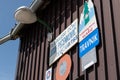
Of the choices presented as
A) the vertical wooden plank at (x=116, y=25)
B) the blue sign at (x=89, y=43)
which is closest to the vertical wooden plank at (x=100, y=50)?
the blue sign at (x=89, y=43)

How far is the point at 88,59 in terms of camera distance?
5629 mm

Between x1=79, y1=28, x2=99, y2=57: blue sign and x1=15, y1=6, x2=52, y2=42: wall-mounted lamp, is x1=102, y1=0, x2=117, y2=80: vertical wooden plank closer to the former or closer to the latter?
x1=79, y1=28, x2=99, y2=57: blue sign

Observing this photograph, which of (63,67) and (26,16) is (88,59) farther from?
(26,16)

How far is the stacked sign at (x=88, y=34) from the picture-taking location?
221 inches

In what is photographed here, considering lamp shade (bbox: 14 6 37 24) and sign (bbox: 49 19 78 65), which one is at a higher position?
lamp shade (bbox: 14 6 37 24)

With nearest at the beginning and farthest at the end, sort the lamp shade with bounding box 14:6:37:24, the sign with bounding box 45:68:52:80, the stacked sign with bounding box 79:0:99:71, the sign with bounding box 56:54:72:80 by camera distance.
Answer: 1. the stacked sign with bounding box 79:0:99:71
2. the sign with bounding box 56:54:72:80
3. the sign with bounding box 45:68:52:80
4. the lamp shade with bounding box 14:6:37:24

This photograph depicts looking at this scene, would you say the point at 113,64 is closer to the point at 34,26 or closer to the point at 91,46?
the point at 91,46

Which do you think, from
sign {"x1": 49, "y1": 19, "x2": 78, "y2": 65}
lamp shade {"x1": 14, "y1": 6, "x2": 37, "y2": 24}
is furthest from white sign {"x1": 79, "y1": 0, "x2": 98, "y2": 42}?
lamp shade {"x1": 14, "y1": 6, "x2": 37, "y2": 24}

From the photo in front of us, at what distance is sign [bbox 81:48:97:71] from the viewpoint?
5486 mm

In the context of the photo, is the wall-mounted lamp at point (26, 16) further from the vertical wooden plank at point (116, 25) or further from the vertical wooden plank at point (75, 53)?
the vertical wooden plank at point (116, 25)

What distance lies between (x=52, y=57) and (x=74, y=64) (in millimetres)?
1043

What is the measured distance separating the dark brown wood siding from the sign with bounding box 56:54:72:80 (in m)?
0.10

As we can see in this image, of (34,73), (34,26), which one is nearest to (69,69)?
(34,73)

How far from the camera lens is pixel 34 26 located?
29.7 feet
